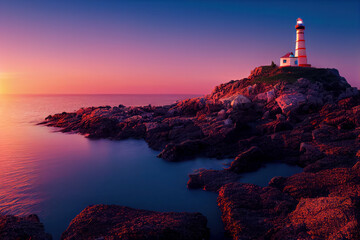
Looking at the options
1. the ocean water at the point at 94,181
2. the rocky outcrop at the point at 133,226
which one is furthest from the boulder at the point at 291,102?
the rocky outcrop at the point at 133,226

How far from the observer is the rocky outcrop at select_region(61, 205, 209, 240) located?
19.4 ft

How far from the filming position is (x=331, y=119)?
55.4 ft

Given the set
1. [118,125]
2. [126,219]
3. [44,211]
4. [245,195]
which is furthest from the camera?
[118,125]

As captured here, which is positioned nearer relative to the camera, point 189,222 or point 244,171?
point 189,222

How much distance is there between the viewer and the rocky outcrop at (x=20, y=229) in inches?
252

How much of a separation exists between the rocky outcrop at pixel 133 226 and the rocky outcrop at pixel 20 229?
0.90 m

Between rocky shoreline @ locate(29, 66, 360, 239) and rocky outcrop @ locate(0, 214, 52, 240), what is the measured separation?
345cm

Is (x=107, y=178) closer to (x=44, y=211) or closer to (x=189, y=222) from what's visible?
(x=44, y=211)

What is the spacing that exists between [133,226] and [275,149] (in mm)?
11816

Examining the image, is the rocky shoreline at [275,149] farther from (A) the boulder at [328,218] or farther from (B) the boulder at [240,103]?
(B) the boulder at [240,103]

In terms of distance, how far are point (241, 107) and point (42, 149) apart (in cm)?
2281

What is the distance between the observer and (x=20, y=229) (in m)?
6.66

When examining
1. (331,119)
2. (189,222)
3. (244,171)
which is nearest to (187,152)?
(244,171)

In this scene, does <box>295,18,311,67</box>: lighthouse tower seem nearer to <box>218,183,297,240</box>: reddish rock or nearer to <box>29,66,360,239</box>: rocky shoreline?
<box>29,66,360,239</box>: rocky shoreline
